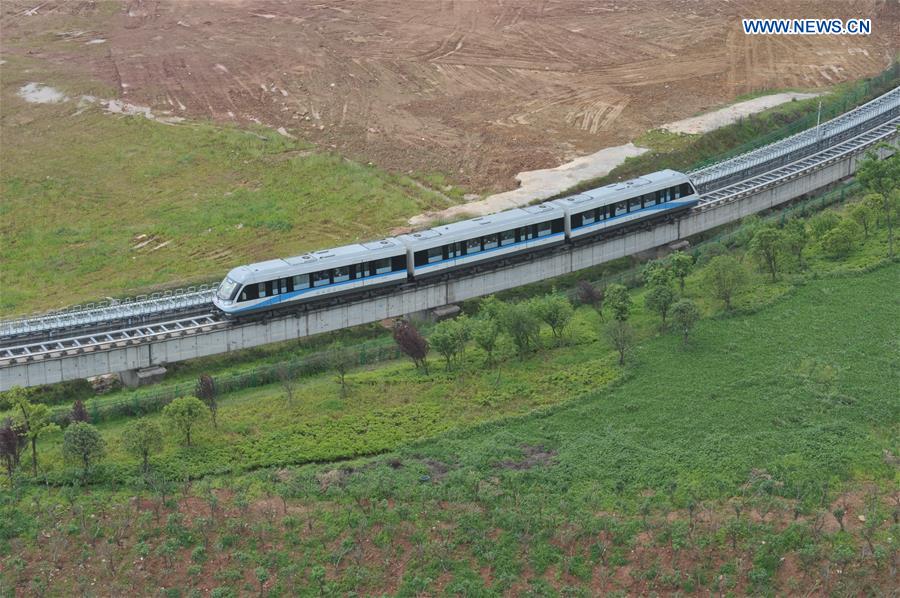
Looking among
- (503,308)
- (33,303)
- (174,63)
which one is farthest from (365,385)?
(174,63)

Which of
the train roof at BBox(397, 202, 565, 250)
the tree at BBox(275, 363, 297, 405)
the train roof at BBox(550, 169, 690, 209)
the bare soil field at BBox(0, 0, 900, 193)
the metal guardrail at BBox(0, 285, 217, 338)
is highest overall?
the bare soil field at BBox(0, 0, 900, 193)

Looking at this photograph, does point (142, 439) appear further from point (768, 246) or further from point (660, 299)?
point (768, 246)

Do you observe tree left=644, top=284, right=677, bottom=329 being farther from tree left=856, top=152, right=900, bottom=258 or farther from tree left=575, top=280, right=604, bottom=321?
tree left=856, top=152, right=900, bottom=258

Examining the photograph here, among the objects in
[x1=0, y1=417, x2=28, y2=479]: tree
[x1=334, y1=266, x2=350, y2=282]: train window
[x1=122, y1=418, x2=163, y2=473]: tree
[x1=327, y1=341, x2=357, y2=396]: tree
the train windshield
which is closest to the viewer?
[x1=0, y1=417, x2=28, y2=479]: tree

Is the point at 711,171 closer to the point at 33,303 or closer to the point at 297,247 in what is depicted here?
the point at 297,247

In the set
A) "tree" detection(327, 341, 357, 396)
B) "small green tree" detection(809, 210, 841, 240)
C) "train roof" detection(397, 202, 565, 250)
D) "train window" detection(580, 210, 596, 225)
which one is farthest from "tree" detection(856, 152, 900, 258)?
"tree" detection(327, 341, 357, 396)

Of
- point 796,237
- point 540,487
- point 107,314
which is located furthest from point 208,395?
point 796,237

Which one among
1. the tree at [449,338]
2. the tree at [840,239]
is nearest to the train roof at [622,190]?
the tree at [840,239]
